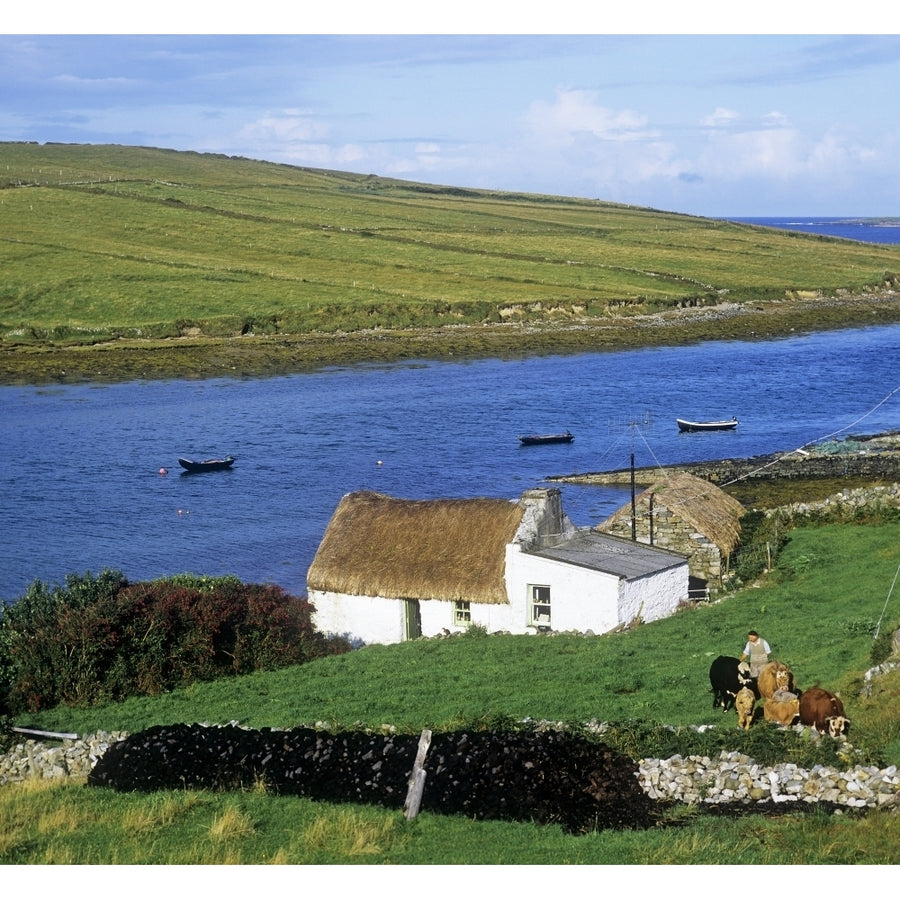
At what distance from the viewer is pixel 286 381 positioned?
335ft

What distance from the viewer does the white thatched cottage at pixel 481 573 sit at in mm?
34625

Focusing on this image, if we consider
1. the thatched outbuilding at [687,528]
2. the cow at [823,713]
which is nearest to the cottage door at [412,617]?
the thatched outbuilding at [687,528]

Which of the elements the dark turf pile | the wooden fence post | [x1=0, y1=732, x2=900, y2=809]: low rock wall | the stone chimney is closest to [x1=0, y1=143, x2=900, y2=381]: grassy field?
the stone chimney

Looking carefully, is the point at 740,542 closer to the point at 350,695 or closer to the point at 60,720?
the point at 350,695

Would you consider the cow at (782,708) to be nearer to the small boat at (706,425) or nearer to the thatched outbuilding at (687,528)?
the thatched outbuilding at (687,528)

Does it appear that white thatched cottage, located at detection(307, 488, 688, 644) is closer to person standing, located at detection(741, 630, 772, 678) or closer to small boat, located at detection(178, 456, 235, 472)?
person standing, located at detection(741, 630, 772, 678)

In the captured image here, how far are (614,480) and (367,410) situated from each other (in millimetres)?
28521

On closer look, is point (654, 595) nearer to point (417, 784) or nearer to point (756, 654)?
point (756, 654)

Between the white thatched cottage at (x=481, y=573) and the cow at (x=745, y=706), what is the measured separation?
39.7ft

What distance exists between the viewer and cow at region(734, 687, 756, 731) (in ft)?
71.4

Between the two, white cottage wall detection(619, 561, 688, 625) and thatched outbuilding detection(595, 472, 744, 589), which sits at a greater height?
thatched outbuilding detection(595, 472, 744, 589)

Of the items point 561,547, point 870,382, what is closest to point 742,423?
point 870,382

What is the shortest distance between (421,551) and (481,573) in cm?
216

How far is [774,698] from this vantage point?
2189cm
